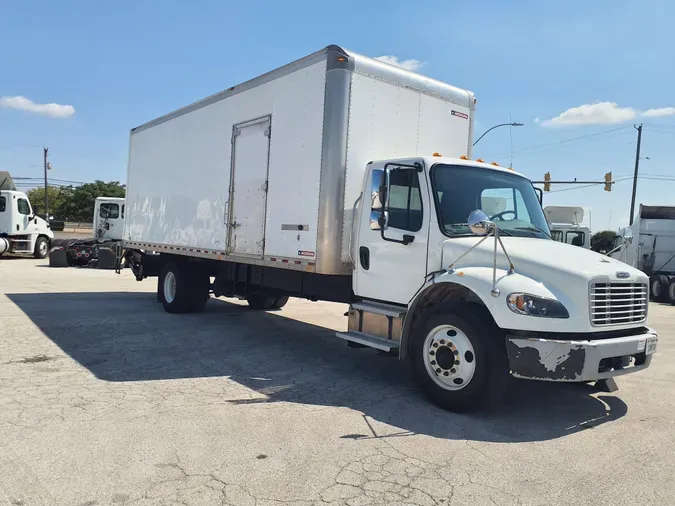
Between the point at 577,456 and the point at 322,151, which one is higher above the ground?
the point at 322,151

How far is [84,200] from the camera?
71.6m

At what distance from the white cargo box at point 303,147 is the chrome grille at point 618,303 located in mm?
2884

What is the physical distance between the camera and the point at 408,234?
5941mm

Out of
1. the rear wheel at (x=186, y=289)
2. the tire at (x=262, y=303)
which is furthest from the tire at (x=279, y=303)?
the rear wheel at (x=186, y=289)

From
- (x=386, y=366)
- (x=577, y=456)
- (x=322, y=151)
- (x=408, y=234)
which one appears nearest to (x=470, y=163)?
(x=408, y=234)

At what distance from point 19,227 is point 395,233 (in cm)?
2403

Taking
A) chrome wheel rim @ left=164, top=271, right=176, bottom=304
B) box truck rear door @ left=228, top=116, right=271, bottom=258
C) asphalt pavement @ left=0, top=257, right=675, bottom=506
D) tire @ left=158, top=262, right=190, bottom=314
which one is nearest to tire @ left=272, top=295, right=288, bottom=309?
tire @ left=158, top=262, right=190, bottom=314

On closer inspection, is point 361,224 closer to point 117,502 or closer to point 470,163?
point 470,163

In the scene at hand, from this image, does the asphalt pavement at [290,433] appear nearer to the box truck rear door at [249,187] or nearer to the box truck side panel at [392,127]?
the box truck rear door at [249,187]

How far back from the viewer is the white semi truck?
2445 centimetres

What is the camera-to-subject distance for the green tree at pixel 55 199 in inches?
2874

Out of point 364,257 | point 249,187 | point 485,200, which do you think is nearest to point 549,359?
point 485,200

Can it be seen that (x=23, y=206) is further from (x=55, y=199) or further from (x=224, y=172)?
(x=55, y=199)

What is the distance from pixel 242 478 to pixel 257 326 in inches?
246
